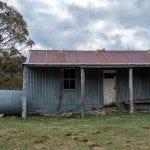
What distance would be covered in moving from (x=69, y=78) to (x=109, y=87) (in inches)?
92.3

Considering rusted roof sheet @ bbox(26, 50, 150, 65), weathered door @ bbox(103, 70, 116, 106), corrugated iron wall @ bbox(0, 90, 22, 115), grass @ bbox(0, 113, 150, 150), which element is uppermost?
rusted roof sheet @ bbox(26, 50, 150, 65)

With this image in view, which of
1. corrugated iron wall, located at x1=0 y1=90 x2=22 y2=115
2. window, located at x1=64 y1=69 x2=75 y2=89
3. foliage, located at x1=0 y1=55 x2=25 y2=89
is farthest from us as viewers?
foliage, located at x1=0 y1=55 x2=25 y2=89

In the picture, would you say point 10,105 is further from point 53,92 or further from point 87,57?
point 87,57

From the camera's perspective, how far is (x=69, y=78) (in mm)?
26500

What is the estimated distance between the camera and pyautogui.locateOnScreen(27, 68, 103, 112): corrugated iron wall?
85.8ft

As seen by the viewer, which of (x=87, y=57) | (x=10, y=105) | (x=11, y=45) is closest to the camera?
(x=10, y=105)

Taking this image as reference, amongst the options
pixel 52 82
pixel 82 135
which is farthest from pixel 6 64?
pixel 82 135

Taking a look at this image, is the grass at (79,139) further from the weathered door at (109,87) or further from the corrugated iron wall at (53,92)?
the weathered door at (109,87)

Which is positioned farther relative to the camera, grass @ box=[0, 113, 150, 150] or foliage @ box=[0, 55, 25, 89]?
foliage @ box=[0, 55, 25, 89]

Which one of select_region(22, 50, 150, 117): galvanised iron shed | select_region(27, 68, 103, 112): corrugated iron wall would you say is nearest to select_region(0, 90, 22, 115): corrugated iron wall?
select_region(22, 50, 150, 117): galvanised iron shed

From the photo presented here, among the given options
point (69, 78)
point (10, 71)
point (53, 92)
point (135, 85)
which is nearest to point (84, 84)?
point (69, 78)

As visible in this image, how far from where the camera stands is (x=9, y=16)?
4341 cm

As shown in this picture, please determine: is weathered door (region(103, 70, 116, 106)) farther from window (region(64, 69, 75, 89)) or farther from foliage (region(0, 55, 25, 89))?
foliage (region(0, 55, 25, 89))

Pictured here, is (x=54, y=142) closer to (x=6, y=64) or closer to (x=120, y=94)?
(x=120, y=94)
